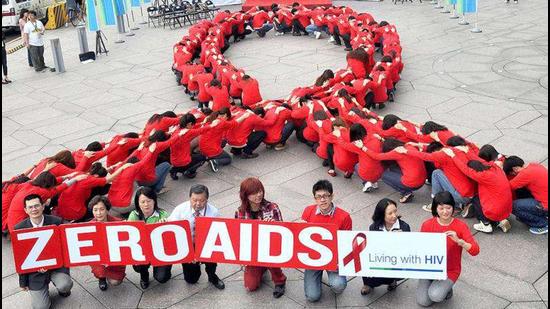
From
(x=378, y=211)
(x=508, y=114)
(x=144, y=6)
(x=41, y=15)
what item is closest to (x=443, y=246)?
(x=378, y=211)

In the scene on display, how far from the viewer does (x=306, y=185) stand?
8.78 m

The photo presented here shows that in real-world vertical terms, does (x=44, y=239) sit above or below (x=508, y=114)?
above

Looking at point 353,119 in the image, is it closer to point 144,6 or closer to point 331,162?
point 331,162

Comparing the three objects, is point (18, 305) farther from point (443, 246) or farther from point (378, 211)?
point (443, 246)

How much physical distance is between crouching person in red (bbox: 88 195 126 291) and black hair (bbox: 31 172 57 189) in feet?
4.06

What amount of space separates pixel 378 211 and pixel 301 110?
4235 millimetres

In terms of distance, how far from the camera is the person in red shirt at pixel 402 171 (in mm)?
7719

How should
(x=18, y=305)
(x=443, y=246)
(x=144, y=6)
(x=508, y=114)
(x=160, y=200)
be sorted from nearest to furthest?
(x=443, y=246)
(x=18, y=305)
(x=160, y=200)
(x=508, y=114)
(x=144, y=6)

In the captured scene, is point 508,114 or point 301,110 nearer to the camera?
point 301,110

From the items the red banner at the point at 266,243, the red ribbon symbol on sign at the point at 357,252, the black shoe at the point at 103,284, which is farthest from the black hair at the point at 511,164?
the black shoe at the point at 103,284

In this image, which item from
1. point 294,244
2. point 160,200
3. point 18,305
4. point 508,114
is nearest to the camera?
point 294,244

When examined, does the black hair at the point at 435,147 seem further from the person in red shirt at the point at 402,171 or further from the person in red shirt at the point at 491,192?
the person in red shirt at the point at 491,192

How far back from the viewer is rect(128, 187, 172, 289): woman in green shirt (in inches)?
242

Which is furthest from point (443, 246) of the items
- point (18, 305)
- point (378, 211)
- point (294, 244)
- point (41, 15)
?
point (41, 15)
